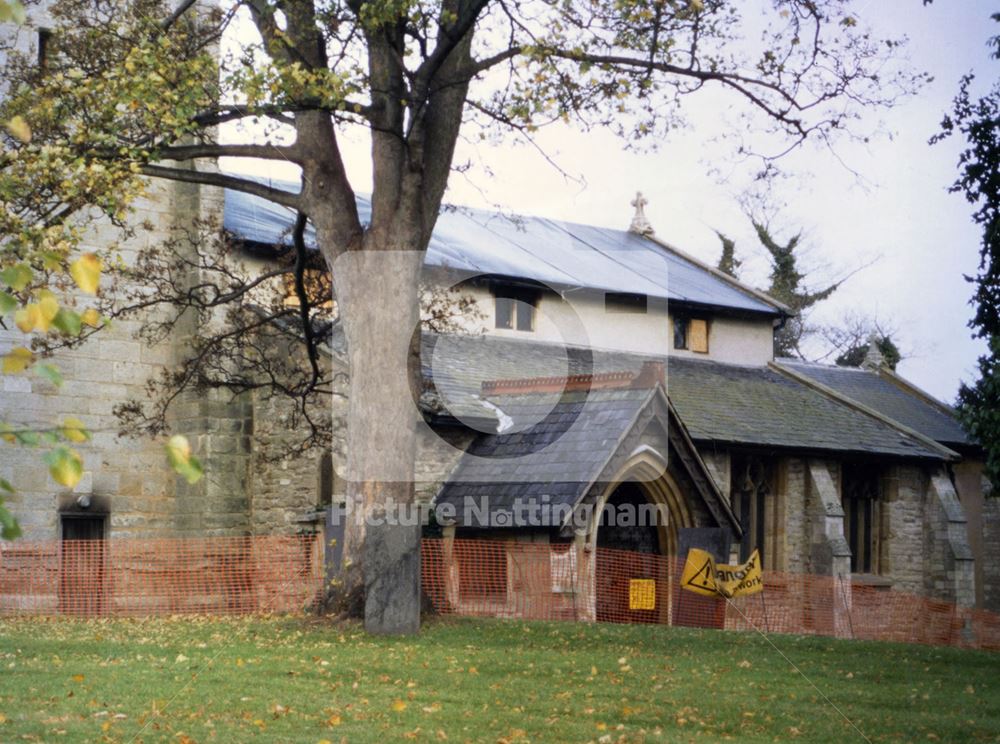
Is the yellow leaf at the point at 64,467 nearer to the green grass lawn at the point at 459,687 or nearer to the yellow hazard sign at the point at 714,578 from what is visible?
the green grass lawn at the point at 459,687

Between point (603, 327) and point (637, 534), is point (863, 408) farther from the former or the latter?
point (637, 534)

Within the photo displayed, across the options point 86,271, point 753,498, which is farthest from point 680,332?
point 86,271

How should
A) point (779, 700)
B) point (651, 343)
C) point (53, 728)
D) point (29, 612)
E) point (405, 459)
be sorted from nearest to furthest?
1. point (53, 728)
2. point (779, 700)
3. point (405, 459)
4. point (29, 612)
5. point (651, 343)

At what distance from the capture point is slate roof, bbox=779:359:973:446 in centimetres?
3716

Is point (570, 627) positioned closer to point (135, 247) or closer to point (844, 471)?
point (135, 247)

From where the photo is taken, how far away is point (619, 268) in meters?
34.8

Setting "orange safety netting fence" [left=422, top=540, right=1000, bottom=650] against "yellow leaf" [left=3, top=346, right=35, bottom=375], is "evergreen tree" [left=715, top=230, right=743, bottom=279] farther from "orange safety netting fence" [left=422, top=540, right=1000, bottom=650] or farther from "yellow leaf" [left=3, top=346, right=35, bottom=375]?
"yellow leaf" [left=3, top=346, right=35, bottom=375]

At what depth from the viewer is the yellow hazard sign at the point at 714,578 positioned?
21422mm

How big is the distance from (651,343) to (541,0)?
19.0 metres

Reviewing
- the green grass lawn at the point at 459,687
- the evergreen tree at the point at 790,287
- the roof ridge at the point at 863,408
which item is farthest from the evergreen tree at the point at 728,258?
the green grass lawn at the point at 459,687

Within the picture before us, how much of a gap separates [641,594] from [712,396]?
10.1m

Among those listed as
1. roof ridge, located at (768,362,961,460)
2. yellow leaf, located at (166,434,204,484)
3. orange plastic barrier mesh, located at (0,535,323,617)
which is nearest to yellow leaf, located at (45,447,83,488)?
yellow leaf, located at (166,434,204,484)

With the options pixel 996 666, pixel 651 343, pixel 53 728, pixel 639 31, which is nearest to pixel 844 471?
pixel 651 343

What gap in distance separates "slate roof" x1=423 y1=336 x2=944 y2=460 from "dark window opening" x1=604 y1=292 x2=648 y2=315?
41.5 inches
